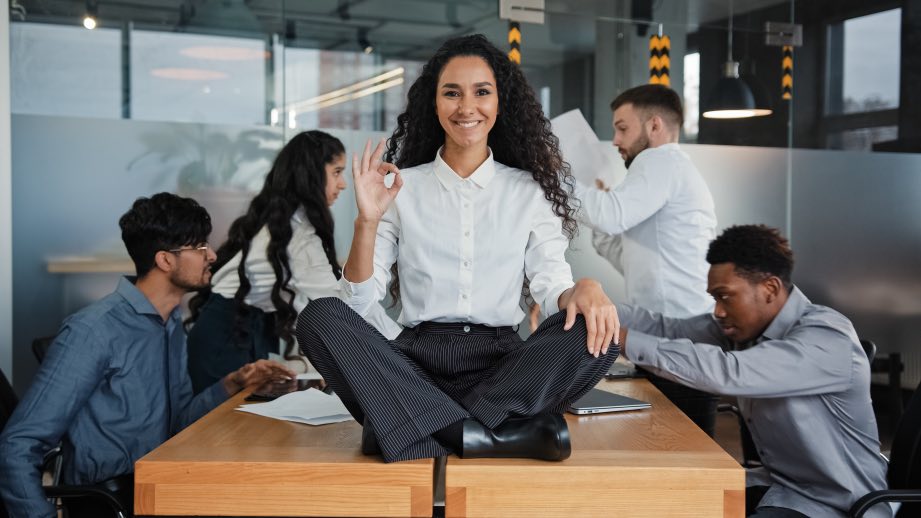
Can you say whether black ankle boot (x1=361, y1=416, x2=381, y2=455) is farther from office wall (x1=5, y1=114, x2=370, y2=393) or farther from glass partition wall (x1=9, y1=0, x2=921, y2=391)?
office wall (x1=5, y1=114, x2=370, y2=393)

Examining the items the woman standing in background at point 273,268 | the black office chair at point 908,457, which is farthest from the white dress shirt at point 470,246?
the woman standing in background at point 273,268

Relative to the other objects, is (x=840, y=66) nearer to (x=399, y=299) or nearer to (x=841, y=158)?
(x=841, y=158)

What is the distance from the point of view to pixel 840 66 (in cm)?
527

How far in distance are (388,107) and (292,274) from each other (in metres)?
1.53

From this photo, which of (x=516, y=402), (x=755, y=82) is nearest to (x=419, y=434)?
(x=516, y=402)

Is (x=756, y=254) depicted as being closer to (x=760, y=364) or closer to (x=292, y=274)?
(x=760, y=364)

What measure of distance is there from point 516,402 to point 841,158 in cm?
398

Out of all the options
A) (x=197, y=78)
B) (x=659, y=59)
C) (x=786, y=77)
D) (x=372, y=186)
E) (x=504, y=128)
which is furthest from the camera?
(x=786, y=77)

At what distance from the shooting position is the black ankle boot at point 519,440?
1.72 metres

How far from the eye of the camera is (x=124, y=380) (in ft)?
7.44

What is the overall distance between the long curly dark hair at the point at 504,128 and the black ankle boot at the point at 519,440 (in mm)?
625

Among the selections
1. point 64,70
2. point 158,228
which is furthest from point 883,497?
point 64,70

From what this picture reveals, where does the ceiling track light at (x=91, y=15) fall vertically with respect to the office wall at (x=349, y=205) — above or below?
above

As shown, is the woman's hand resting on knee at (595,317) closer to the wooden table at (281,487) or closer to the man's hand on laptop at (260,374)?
the wooden table at (281,487)
